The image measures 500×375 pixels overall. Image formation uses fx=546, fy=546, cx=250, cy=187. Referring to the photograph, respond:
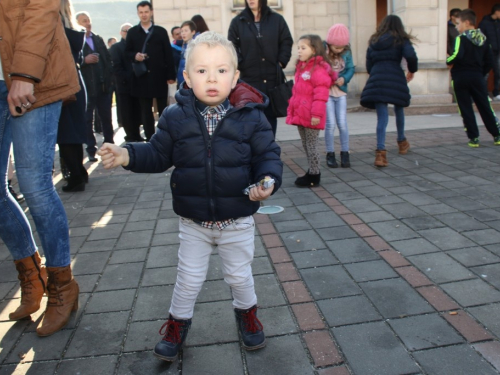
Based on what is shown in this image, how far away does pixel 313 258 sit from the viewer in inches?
153

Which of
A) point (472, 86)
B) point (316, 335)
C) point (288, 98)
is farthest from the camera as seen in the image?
point (472, 86)

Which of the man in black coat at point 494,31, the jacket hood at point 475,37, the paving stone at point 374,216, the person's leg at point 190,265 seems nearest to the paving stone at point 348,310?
the person's leg at point 190,265

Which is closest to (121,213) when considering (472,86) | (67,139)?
(67,139)

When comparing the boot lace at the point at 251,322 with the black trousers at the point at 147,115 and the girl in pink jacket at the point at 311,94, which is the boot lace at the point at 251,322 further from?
the black trousers at the point at 147,115

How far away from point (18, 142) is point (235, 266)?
1332 mm

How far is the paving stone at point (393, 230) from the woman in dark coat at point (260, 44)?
7.26ft

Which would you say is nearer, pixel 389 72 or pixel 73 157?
pixel 73 157

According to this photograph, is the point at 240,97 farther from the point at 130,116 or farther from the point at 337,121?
the point at 130,116

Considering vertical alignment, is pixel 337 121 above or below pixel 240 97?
below

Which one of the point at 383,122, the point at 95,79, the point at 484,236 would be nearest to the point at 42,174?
the point at 484,236

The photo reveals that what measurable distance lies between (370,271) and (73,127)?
3.04 metres

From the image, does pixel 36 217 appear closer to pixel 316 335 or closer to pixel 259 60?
pixel 316 335

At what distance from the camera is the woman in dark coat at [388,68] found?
22.5 feet

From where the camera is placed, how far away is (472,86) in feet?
25.5
